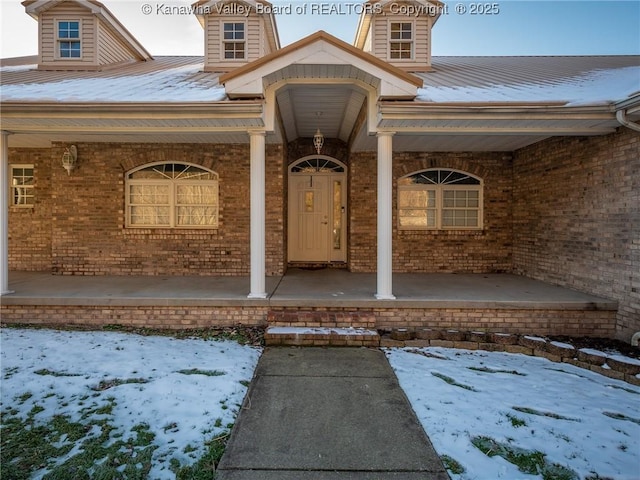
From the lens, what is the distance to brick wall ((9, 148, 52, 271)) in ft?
26.3

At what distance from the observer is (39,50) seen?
321 inches

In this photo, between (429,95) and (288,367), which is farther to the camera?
(429,95)

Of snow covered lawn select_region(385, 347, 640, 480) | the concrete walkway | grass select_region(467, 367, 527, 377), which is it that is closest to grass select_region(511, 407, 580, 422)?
snow covered lawn select_region(385, 347, 640, 480)

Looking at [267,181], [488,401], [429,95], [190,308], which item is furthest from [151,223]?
[488,401]

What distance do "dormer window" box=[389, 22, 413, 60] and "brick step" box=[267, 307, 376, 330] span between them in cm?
633

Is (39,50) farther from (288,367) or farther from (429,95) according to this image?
(288,367)

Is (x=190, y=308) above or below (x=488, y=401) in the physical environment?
above

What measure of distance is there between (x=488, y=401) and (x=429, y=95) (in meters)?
4.36

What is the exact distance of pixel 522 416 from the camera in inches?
117

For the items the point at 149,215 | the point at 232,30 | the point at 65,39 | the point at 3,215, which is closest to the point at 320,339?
the point at 149,215

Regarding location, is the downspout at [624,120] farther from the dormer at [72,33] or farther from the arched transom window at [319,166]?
the dormer at [72,33]

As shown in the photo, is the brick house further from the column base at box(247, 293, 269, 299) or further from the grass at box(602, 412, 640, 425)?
the grass at box(602, 412, 640, 425)

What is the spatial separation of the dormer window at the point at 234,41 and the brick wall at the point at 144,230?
2376 mm

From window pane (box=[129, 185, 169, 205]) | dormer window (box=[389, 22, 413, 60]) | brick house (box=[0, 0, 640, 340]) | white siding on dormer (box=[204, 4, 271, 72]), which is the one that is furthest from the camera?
dormer window (box=[389, 22, 413, 60])
